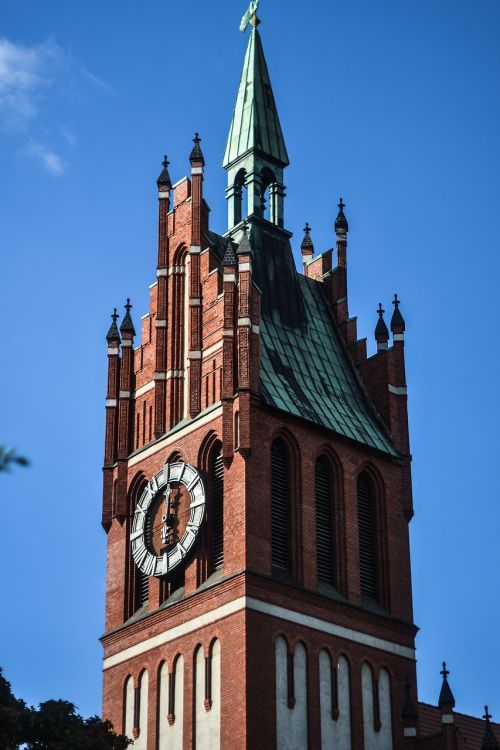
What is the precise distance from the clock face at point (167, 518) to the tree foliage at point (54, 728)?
835 cm

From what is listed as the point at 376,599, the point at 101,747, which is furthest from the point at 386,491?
the point at 101,747

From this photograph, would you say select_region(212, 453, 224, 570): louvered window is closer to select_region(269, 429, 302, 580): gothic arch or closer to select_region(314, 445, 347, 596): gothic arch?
select_region(269, 429, 302, 580): gothic arch

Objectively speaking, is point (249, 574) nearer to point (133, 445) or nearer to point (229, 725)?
point (229, 725)

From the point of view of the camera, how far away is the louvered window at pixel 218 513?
53375mm

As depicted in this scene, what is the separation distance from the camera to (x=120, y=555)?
187 ft

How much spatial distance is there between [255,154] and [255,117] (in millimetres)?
1708

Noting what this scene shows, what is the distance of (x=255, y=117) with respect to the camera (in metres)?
64.1

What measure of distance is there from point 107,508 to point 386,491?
27.2ft

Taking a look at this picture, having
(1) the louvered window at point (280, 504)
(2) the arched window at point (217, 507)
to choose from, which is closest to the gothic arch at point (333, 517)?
(1) the louvered window at point (280, 504)

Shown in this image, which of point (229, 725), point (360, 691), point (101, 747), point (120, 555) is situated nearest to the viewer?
point (101, 747)

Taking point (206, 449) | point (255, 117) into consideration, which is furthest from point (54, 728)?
point (255, 117)

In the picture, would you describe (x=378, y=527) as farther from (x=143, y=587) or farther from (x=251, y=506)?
(x=143, y=587)

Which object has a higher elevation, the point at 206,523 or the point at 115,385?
the point at 115,385

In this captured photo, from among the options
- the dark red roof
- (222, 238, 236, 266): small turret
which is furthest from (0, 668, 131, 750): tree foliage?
(222, 238, 236, 266): small turret
